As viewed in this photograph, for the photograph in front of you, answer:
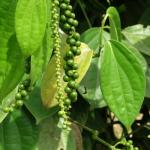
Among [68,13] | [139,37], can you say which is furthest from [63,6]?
[139,37]

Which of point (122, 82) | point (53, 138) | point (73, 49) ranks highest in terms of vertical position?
point (73, 49)

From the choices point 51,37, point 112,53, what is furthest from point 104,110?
point 51,37

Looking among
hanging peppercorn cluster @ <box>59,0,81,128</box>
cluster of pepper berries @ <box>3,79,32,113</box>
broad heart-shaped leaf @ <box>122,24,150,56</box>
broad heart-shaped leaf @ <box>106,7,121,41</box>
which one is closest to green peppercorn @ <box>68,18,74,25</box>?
hanging peppercorn cluster @ <box>59,0,81,128</box>

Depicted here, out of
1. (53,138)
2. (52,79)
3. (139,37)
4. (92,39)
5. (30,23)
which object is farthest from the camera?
(139,37)

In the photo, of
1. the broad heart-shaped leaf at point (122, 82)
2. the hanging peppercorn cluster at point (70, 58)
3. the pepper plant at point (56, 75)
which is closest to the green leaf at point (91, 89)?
the pepper plant at point (56, 75)

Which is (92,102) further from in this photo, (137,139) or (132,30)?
(137,139)

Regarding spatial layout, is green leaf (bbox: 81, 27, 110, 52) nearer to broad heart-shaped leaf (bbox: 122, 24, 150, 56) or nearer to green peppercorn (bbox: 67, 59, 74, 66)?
broad heart-shaped leaf (bbox: 122, 24, 150, 56)

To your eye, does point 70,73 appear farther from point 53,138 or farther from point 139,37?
point 139,37
